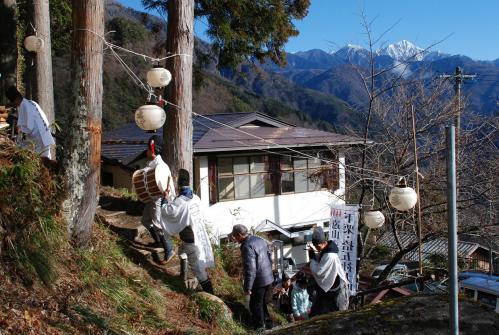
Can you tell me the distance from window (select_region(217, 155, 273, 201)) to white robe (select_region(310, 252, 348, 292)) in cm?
1170

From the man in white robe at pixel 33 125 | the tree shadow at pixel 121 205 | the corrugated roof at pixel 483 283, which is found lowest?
the corrugated roof at pixel 483 283

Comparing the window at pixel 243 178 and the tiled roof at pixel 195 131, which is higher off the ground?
the tiled roof at pixel 195 131

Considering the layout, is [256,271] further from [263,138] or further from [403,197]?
[263,138]

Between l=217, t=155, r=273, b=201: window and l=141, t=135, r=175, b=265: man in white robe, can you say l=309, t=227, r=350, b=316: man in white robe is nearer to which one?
l=141, t=135, r=175, b=265: man in white robe

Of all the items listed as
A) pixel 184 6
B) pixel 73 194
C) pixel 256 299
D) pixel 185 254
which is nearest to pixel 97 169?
pixel 73 194

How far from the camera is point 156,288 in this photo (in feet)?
20.9

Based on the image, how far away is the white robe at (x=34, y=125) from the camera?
6.58m

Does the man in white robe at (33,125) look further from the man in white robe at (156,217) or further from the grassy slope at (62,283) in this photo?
the man in white robe at (156,217)

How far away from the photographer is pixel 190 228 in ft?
21.6

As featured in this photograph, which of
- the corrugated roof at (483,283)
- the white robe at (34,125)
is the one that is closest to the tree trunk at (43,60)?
the white robe at (34,125)

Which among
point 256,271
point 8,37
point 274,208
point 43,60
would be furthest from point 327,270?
point 274,208

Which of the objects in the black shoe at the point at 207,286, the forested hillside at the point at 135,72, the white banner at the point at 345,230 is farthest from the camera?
the forested hillside at the point at 135,72

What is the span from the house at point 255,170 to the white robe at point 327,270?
972cm

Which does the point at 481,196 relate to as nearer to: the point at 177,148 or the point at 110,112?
the point at 177,148
